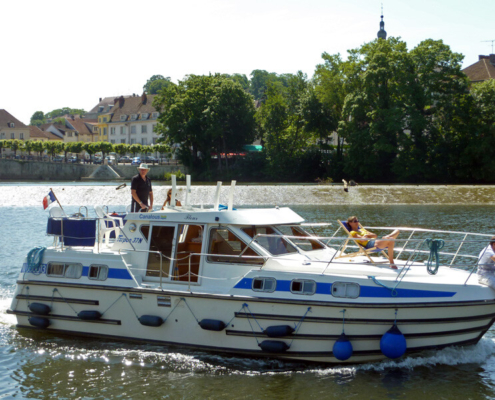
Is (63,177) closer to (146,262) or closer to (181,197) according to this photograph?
(181,197)

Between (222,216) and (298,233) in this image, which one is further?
(298,233)

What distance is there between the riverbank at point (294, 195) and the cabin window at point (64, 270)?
32849 mm

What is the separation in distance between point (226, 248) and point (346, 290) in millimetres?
2776

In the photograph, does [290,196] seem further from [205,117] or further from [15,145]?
[15,145]

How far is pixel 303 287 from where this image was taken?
35.2 feet

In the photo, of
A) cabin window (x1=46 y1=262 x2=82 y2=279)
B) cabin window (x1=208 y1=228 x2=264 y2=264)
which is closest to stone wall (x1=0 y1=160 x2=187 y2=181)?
cabin window (x1=46 y1=262 x2=82 y2=279)

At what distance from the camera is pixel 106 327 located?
40.8 feet

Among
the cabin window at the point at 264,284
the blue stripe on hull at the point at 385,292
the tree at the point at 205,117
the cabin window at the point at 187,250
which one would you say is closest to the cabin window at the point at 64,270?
the cabin window at the point at 187,250

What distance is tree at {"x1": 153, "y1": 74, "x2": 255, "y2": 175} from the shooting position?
79688 millimetres

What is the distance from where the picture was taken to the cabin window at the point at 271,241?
11.8 meters

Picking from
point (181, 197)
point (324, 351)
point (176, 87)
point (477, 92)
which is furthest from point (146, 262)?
point (176, 87)

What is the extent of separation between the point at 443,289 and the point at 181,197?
126 feet

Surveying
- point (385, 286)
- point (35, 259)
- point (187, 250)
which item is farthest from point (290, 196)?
point (385, 286)

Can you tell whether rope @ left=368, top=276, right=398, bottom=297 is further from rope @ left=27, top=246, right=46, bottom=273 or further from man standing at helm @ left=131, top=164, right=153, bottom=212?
rope @ left=27, top=246, right=46, bottom=273
